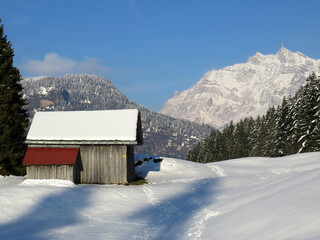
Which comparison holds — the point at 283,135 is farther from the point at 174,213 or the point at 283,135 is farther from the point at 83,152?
the point at 174,213

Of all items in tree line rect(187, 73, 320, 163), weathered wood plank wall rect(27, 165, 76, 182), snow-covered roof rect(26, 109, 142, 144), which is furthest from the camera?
tree line rect(187, 73, 320, 163)

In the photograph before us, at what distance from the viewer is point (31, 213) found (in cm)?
1497

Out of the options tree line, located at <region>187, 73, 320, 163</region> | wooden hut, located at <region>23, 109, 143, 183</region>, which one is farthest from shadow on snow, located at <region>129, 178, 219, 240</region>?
tree line, located at <region>187, 73, 320, 163</region>

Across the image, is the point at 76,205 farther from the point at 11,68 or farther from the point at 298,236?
Answer: the point at 11,68

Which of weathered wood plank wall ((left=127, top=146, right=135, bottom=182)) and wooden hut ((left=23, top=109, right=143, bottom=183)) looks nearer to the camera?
wooden hut ((left=23, top=109, right=143, bottom=183))

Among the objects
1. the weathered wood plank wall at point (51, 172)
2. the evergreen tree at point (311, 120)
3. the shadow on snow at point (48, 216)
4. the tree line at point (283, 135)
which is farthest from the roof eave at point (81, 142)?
the tree line at point (283, 135)

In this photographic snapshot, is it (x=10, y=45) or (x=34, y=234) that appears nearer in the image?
(x=34, y=234)

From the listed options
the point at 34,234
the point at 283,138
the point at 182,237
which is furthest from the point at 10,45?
the point at 283,138

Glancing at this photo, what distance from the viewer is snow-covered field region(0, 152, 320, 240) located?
33.9ft

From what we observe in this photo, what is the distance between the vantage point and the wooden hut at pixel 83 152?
22.8 m

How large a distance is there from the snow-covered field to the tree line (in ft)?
64.5

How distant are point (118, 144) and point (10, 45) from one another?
13681mm

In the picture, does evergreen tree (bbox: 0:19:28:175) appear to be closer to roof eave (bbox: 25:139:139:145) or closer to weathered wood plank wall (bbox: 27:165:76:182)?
roof eave (bbox: 25:139:139:145)

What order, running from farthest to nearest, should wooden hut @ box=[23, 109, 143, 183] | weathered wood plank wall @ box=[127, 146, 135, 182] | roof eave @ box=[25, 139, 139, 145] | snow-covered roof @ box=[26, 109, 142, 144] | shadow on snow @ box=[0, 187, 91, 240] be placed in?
weathered wood plank wall @ box=[127, 146, 135, 182]
snow-covered roof @ box=[26, 109, 142, 144]
roof eave @ box=[25, 139, 139, 145]
wooden hut @ box=[23, 109, 143, 183]
shadow on snow @ box=[0, 187, 91, 240]
